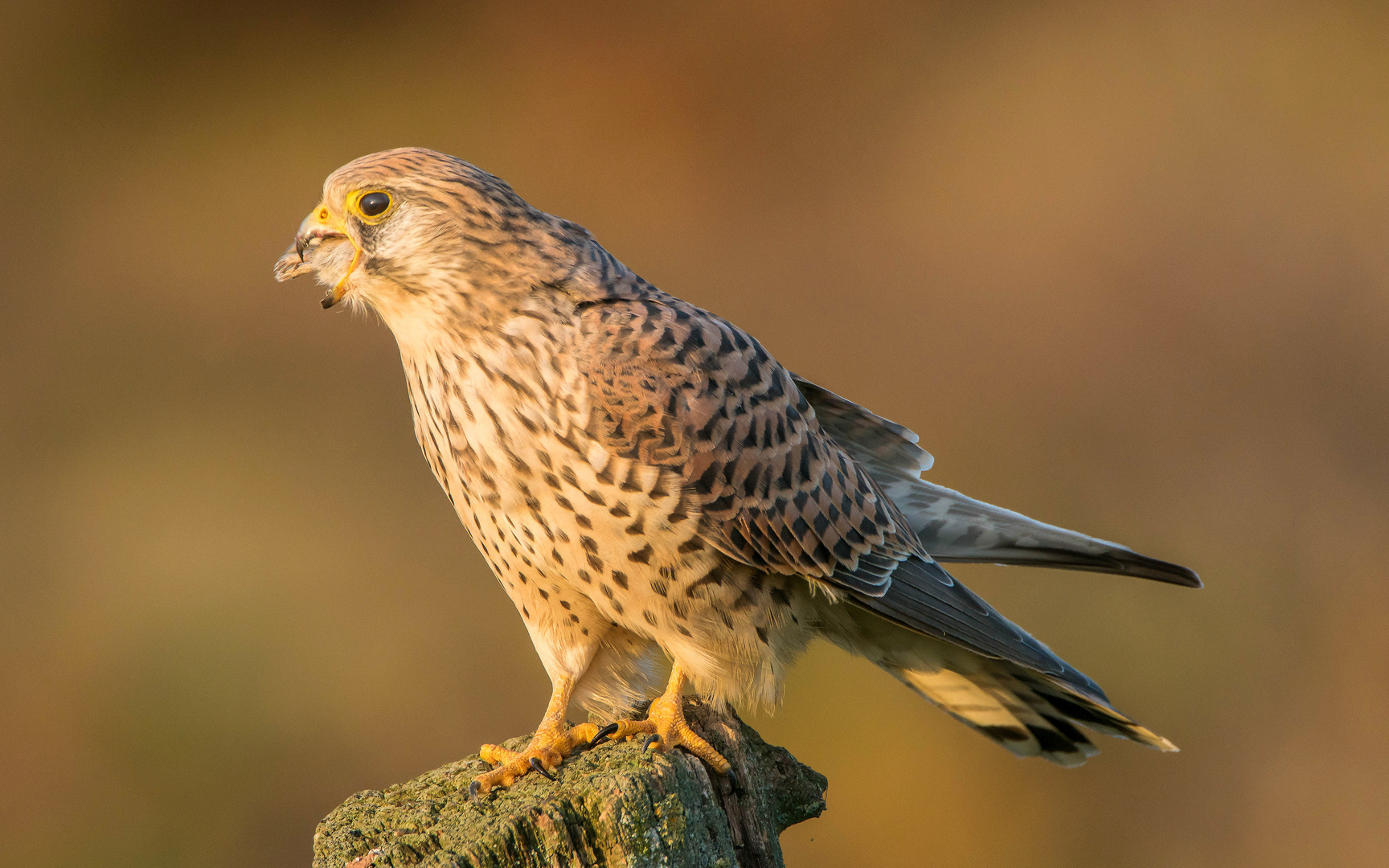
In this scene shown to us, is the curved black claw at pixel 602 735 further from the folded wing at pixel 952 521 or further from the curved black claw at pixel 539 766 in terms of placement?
the folded wing at pixel 952 521

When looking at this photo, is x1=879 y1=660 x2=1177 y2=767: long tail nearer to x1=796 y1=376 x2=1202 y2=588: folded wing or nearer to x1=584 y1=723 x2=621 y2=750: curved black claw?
x1=796 y1=376 x2=1202 y2=588: folded wing

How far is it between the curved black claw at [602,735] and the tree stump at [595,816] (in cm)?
2

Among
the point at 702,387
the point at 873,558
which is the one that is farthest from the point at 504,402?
the point at 873,558

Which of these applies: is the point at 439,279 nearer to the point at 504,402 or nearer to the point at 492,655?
the point at 504,402

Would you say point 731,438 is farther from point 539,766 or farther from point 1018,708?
point 1018,708

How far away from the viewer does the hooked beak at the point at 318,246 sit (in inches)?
93.7

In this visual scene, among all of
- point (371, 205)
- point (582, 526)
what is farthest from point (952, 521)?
point (371, 205)

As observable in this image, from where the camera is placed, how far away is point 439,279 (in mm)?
2340

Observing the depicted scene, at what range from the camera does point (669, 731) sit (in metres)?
2.36

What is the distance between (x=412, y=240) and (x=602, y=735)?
3.78 ft

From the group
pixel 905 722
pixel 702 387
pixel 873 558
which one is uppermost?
pixel 702 387

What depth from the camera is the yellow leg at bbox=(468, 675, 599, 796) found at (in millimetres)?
2275

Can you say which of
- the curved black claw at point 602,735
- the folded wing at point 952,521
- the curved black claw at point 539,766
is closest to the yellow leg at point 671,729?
the curved black claw at point 602,735

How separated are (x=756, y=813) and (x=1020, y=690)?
0.97 m
